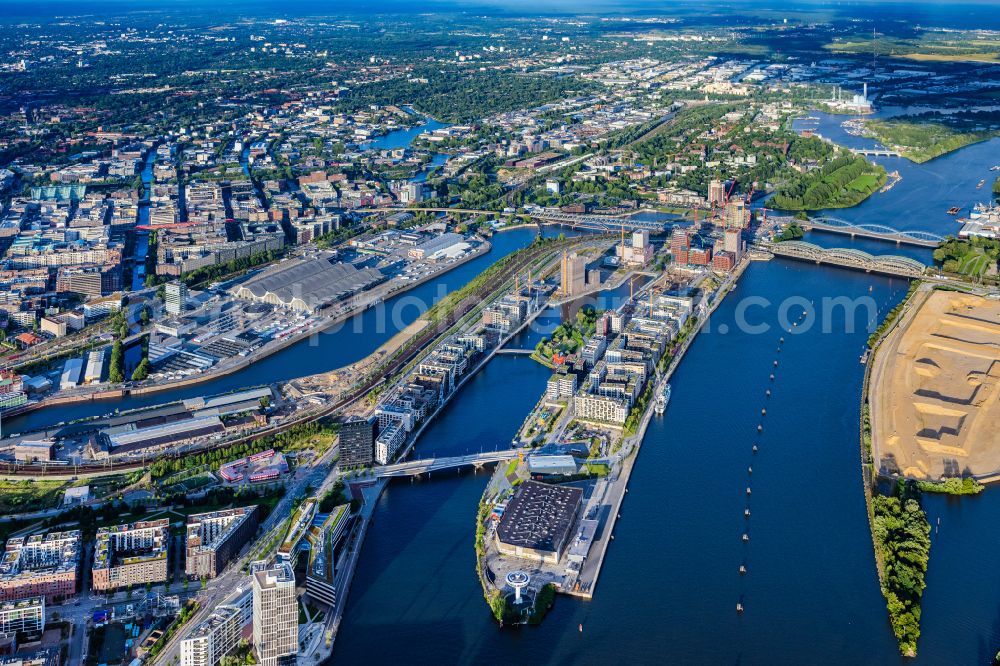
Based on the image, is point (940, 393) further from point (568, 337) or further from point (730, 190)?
point (730, 190)

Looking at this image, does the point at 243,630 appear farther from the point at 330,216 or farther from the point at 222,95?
the point at 222,95

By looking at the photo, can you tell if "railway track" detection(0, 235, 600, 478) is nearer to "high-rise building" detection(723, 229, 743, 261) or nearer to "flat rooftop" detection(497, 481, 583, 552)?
"high-rise building" detection(723, 229, 743, 261)

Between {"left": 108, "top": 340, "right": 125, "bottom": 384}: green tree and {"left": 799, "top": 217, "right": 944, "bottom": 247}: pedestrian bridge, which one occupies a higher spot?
{"left": 799, "top": 217, "right": 944, "bottom": 247}: pedestrian bridge

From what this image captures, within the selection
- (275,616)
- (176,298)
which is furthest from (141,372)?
(275,616)

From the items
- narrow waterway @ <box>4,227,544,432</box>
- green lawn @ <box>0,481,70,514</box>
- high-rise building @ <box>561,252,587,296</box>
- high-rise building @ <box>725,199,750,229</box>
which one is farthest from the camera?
high-rise building @ <box>725,199,750,229</box>

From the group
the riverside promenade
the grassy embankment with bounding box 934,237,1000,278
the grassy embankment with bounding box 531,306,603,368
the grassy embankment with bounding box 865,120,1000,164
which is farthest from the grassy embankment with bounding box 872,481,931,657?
the grassy embankment with bounding box 865,120,1000,164

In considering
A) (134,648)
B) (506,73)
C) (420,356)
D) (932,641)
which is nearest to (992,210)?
(420,356)
